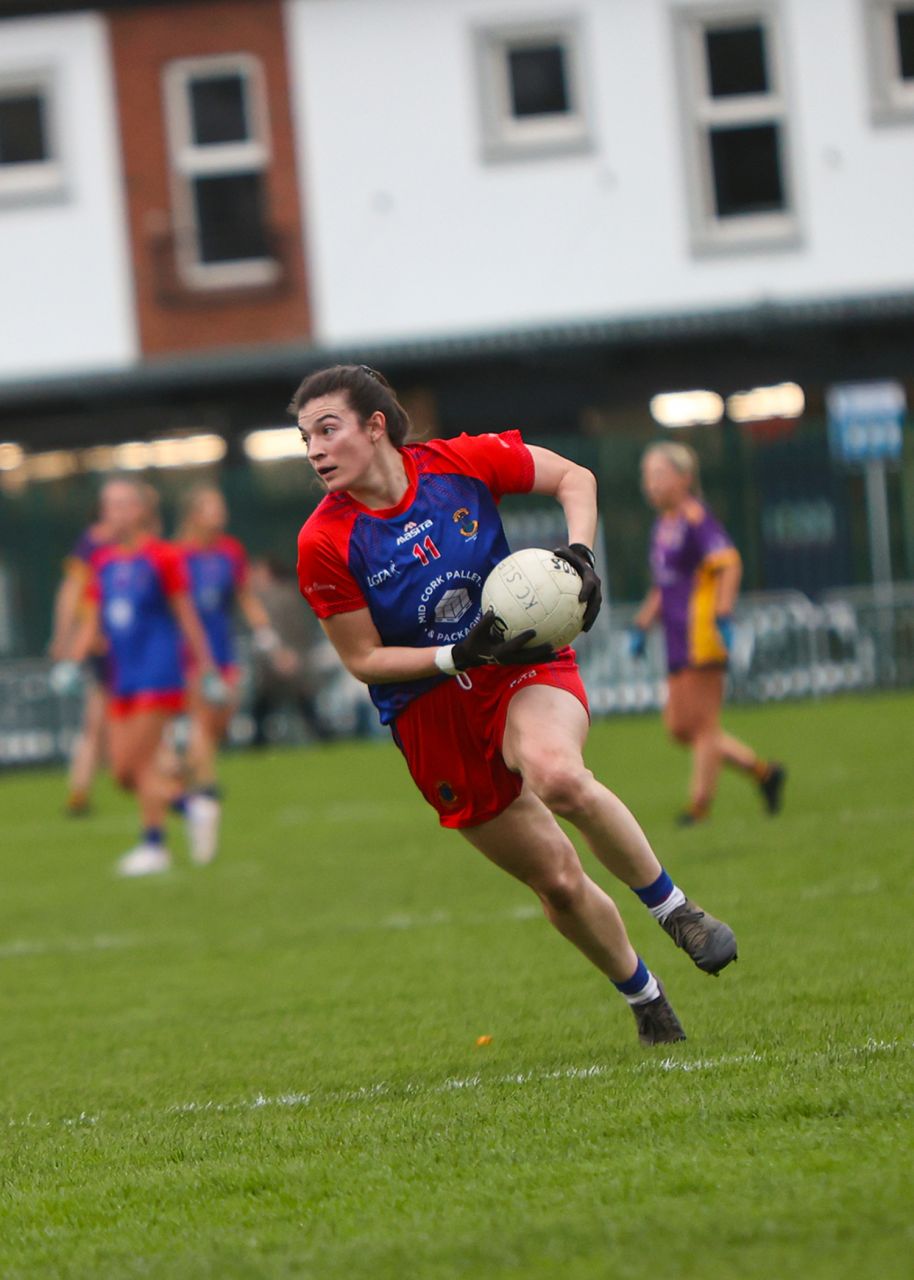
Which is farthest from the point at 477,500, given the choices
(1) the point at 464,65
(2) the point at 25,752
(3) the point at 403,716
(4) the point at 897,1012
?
(1) the point at 464,65

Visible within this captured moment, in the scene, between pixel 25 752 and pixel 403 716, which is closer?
pixel 403 716

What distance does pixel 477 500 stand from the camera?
20.7 feet

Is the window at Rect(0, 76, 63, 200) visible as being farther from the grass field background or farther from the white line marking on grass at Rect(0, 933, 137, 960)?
the white line marking on grass at Rect(0, 933, 137, 960)

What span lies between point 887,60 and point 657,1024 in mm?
20596

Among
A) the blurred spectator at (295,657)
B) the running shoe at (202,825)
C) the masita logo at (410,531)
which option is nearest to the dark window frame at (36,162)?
the blurred spectator at (295,657)

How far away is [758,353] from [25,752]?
31.7ft

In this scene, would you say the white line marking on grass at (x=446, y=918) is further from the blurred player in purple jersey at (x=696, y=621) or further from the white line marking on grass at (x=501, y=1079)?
the white line marking on grass at (x=501, y=1079)

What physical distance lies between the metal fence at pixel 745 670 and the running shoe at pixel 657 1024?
16196 millimetres

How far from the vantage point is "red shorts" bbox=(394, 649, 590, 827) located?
244 inches

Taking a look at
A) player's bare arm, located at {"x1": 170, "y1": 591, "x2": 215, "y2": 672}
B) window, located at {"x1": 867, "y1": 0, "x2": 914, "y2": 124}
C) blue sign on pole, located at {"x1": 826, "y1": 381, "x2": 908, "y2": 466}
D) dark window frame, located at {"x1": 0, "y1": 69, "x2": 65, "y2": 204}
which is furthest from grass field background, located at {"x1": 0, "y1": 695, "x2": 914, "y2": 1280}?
dark window frame, located at {"x1": 0, "y1": 69, "x2": 65, "y2": 204}

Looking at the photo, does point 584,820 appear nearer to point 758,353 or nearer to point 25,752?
point 25,752

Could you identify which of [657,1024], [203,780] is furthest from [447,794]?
[203,780]

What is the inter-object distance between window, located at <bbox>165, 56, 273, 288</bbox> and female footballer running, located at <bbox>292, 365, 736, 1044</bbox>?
1939cm

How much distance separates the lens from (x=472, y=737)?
6.24 m
